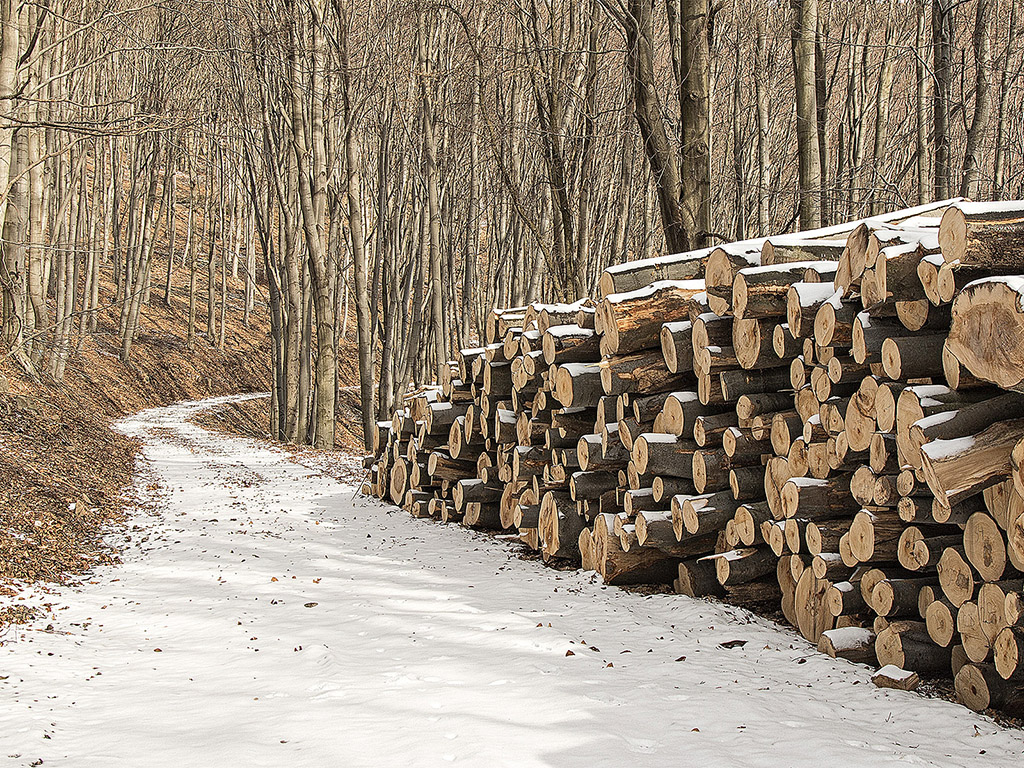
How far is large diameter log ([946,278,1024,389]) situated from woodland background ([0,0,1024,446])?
558 cm

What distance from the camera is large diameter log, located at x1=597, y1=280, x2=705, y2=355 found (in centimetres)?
661

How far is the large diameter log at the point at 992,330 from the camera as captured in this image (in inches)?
137

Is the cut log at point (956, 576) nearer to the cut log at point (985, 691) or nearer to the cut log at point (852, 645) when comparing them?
the cut log at point (985, 691)

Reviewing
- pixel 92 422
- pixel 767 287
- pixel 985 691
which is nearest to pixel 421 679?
pixel 985 691

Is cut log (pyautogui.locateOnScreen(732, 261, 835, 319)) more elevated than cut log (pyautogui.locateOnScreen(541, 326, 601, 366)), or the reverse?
cut log (pyautogui.locateOnScreen(732, 261, 835, 319))

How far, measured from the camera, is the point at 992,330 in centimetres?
362

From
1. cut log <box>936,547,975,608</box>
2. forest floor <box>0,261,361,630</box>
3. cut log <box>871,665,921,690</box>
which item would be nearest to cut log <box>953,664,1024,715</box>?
cut log <box>871,665,921,690</box>

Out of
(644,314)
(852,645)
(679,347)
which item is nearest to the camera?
(852,645)

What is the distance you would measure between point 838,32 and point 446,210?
1047 cm

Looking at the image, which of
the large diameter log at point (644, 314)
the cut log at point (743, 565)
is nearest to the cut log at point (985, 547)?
the cut log at point (743, 565)

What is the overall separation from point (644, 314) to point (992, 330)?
10.5 ft

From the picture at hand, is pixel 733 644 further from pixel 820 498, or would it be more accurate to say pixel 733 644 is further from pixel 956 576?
pixel 956 576

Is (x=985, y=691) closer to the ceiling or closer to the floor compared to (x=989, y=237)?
closer to the floor

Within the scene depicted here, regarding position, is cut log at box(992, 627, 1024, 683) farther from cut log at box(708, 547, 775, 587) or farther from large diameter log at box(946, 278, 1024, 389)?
cut log at box(708, 547, 775, 587)
